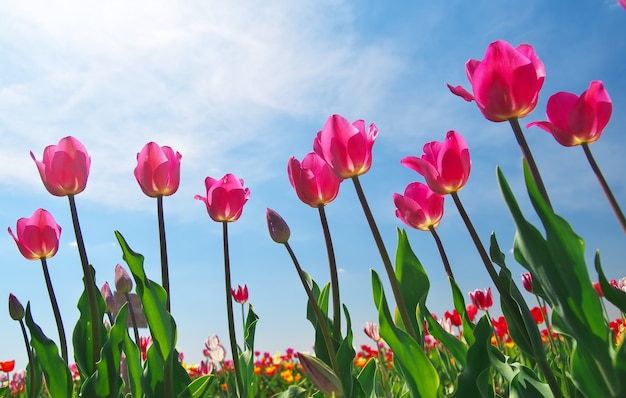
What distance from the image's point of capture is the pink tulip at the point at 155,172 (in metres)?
2.07

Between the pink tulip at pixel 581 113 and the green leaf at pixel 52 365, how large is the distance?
1.88 meters

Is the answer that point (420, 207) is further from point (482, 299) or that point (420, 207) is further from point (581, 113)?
point (482, 299)

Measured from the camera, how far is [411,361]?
143cm

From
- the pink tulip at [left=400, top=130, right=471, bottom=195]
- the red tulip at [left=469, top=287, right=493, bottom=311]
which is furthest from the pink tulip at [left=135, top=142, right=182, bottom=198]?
the red tulip at [left=469, top=287, right=493, bottom=311]

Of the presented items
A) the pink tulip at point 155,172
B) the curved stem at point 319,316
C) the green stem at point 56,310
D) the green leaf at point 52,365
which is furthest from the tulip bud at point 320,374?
the green stem at point 56,310

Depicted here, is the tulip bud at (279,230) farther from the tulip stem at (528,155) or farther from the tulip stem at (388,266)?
the tulip stem at (528,155)

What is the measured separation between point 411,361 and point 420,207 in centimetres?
59

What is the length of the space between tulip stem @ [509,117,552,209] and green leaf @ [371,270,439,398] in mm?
490

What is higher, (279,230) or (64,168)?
(64,168)

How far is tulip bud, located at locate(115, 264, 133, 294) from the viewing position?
8.77ft

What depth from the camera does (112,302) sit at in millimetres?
2787

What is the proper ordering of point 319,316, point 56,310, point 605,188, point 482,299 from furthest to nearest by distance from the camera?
point 482,299 → point 56,310 → point 319,316 → point 605,188

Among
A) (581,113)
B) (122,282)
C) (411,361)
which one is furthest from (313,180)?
(122,282)

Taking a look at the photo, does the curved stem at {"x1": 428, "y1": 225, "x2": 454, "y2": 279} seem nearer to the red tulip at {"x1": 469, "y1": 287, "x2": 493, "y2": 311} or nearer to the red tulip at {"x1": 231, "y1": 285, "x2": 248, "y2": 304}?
the red tulip at {"x1": 469, "y1": 287, "x2": 493, "y2": 311}
